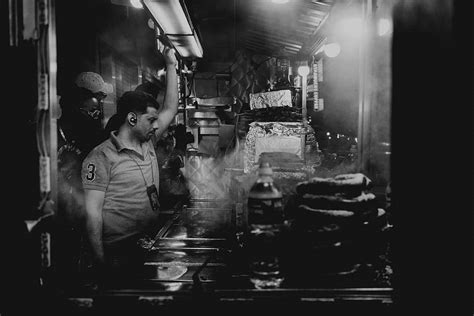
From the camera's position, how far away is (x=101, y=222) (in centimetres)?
313

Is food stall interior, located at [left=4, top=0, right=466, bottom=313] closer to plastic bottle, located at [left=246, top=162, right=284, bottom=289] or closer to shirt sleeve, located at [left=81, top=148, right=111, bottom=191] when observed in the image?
plastic bottle, located at [left=246, top=162, right=284, bottom=289]

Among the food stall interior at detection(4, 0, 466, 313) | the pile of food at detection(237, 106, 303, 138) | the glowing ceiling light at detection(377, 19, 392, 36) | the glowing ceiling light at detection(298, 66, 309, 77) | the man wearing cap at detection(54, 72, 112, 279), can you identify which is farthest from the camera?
the glowing ceiling light at detection(298, 66, 309, 77)

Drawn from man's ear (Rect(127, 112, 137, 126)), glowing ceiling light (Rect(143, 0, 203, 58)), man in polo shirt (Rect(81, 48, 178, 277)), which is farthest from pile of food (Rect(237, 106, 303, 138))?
man's ear (Rect(127, 112, 137, 126))

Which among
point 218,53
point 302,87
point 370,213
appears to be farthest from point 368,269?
point 218,53

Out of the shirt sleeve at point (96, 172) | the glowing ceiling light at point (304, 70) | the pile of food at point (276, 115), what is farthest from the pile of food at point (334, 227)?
the glowing ceiling light at point (304, 70)

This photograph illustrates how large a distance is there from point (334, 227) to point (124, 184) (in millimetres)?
2426

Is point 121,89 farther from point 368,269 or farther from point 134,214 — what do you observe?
point 368,269

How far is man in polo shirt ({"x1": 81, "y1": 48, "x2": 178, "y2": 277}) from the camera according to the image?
313cm

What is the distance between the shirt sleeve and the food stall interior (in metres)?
0.61

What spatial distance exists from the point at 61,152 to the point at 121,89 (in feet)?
8.46

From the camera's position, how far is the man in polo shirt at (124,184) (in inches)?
123

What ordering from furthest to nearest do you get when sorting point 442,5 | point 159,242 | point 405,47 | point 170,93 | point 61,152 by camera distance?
point 170,93
point 61,152
point 159,242
point 405,47
point 442,5

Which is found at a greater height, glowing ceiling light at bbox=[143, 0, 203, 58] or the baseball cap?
glowing ceiling light at bbox=[143, 0, 203, 58]

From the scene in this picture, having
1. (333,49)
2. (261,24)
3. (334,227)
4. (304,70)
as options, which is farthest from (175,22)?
(304,70)
